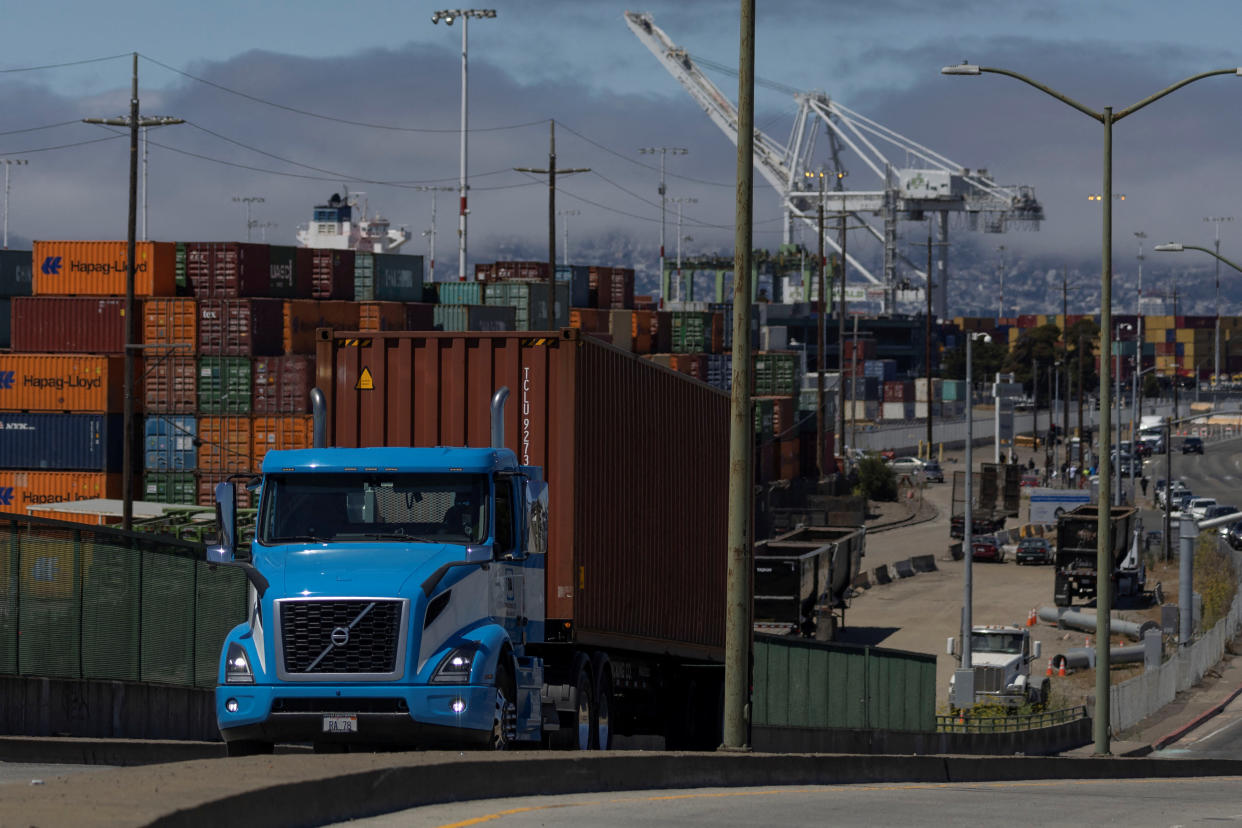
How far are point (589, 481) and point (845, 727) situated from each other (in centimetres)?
2087

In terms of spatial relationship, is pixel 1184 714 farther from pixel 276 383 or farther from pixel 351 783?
pixel 351 783

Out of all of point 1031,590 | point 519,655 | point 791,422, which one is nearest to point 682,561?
point 519,655

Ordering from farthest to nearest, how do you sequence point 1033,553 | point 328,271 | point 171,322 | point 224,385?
point 1033,553 < point 328,271 < point 171,322 < point 224,385

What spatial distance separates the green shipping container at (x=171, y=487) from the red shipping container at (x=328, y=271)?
12653 millimetres

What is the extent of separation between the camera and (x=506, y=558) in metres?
15.6

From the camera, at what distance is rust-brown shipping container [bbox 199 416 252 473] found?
58.8 m

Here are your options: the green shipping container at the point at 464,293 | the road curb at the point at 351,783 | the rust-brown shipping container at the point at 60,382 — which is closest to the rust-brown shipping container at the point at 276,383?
the rust-brown shipping container at the point at 60,382

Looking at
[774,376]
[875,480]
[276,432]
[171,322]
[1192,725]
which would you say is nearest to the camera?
[1192,725]

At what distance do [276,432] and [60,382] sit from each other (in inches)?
282

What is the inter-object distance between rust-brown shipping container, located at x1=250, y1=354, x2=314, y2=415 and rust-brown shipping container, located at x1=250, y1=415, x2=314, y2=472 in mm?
278

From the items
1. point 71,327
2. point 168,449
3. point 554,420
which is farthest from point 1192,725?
point 71,327

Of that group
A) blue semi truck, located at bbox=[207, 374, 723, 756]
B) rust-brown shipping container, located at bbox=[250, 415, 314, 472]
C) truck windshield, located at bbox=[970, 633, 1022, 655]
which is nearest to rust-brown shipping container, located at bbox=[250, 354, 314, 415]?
rust-brown shipping container, located at bbox=[250, 415, 314, 472]

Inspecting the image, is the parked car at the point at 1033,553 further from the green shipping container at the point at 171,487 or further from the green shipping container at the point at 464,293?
the green shipping container at the point at 171,487

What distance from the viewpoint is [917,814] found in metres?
14.7
